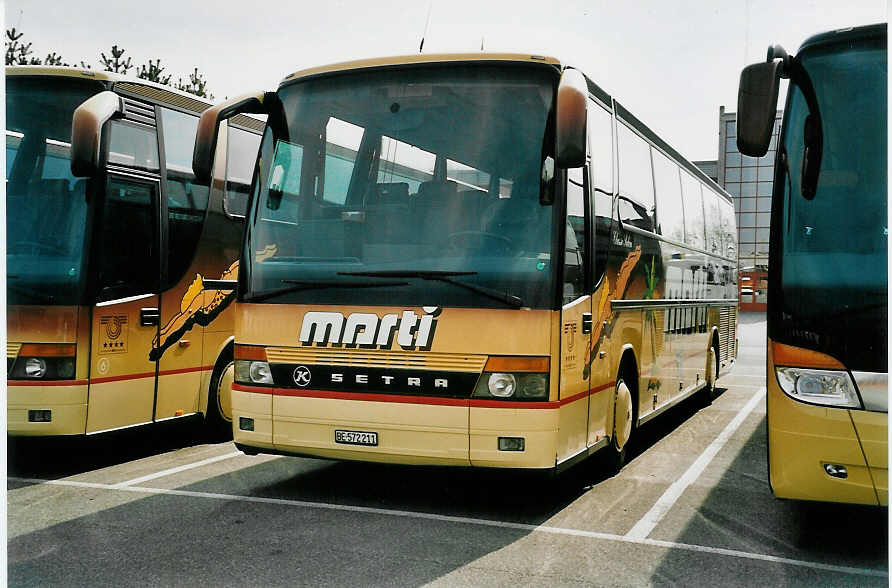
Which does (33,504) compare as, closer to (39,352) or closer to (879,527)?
(39,352)

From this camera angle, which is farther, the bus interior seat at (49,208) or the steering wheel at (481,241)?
the bus interior seat at (49,208)

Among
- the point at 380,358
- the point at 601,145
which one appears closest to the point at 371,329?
the point at 380,358

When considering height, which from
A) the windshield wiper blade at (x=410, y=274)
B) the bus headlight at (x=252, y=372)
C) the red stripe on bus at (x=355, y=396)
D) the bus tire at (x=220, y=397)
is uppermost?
the windshield wiper blade at (x=410, y=274)

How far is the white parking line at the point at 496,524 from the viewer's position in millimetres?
5527

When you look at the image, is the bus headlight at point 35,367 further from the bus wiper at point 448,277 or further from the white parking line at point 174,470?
the bus wiper at point 448,277

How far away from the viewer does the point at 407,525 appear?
6359mm

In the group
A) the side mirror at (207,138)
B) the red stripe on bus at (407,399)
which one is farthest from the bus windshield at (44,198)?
the red stripe on bus at (407,399)

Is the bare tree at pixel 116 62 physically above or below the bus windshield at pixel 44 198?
above

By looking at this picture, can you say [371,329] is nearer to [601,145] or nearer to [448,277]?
[448,277]

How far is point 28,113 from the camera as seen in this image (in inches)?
315

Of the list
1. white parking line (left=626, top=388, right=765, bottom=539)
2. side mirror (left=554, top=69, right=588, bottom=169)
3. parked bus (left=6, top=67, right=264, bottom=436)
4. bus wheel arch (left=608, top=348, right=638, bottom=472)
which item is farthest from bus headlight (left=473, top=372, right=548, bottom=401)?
parked bus (left=6, top=67, right=264, bottom=436)

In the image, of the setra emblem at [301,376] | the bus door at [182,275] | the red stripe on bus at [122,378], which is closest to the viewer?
the setra emblem at [301,376]

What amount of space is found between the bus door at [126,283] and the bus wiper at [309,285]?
1.88 m

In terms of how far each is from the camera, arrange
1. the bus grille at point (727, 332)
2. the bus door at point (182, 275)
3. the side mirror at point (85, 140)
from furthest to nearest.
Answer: the bus grille at point (727, 332)
the bus door at point (182, 275)
the side mirror at point (85, 140)
